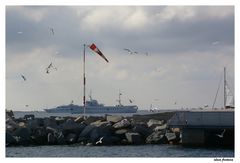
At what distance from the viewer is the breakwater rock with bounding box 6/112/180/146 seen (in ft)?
148

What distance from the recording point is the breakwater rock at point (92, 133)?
4497cm

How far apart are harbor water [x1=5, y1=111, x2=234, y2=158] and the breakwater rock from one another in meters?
1.27

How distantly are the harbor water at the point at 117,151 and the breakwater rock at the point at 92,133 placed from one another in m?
1.27

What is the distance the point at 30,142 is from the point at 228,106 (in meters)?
17.8

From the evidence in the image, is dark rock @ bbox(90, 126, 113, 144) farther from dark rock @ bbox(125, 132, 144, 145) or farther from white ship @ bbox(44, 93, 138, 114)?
white ship @ bbox(44, 93, 138, 114)

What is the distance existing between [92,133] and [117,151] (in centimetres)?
565

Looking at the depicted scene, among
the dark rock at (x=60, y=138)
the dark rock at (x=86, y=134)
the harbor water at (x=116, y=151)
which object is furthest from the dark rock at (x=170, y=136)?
the dark rock at (x=60, y=138)

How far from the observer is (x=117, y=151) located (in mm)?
40781

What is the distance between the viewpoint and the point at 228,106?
50.3 m

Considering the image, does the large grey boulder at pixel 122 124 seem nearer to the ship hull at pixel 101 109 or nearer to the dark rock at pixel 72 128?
the dark rock at pixel 72 128

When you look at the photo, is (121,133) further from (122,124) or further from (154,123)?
(154,123)

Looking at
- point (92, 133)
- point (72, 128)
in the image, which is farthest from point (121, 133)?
point (72, 128)
